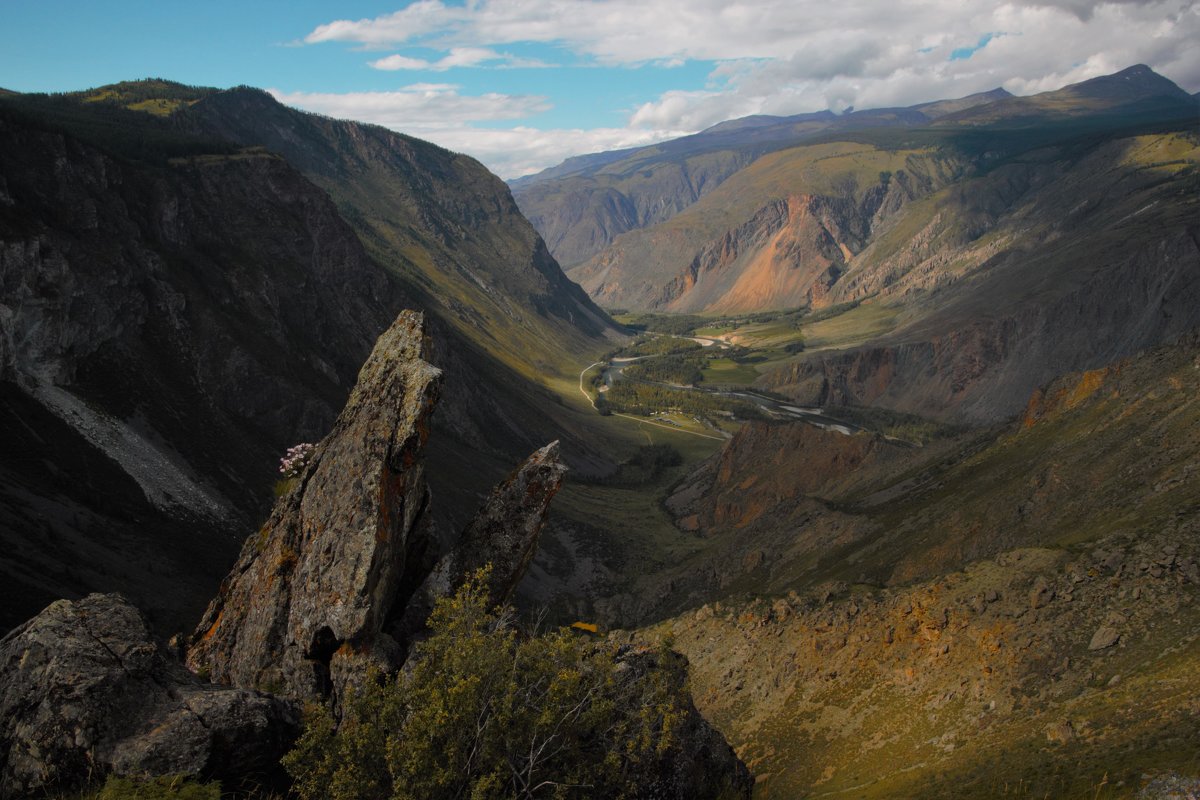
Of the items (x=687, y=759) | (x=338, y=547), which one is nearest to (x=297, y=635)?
(x=338, y=547)

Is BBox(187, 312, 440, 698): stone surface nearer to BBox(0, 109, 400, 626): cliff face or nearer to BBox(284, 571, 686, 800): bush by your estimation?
BBox(284, 571, 686, 800): bush

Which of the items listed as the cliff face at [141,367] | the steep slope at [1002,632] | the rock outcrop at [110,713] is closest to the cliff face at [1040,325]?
the steep slope at [1002,632]

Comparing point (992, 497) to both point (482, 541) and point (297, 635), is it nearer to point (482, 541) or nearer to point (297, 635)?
point (482, 541)

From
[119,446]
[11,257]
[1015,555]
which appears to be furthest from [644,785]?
[11,257]

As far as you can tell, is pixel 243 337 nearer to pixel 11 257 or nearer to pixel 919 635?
pixel 11 257

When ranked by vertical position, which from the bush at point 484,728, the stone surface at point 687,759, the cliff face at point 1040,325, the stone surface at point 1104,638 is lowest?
the cliff face at point 1040,325

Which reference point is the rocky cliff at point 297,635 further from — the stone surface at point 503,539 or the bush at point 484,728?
the bush at point 484,728

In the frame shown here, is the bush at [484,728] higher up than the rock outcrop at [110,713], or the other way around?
the rock outcrop at [110,713]
